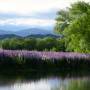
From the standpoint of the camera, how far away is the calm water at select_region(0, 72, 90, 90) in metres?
17.4

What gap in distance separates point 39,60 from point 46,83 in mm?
5039

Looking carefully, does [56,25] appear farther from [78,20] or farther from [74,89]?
[74,89]

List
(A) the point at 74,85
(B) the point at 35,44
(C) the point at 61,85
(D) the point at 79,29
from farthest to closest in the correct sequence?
(B) the point at 35,44 → (D) the point at 79,29 → (A) the point at 74,85 → (C) the point at 61,85

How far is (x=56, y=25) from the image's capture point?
4678cm

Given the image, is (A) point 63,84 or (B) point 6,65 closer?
(A) point 63,84

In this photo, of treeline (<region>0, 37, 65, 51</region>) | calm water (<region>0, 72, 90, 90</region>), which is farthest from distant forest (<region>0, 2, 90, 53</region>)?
calm water (<region>0, 72, 90, 90</region>)

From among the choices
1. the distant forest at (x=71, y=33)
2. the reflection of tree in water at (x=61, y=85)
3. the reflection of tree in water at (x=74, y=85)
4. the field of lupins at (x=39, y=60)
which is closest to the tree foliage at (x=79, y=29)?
the distant forest at (x=71, y=33)

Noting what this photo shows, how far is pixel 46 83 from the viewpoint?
1917 centimetres

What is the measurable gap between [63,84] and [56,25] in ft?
92.5

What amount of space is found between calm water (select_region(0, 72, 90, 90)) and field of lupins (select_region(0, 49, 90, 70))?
6.31ft

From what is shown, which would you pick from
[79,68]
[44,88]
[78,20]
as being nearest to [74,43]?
[78,20]

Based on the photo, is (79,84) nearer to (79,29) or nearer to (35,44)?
(79,29)

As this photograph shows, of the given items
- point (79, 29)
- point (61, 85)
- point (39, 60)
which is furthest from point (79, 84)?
point (79, 29)

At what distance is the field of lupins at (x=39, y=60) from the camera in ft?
74.0
